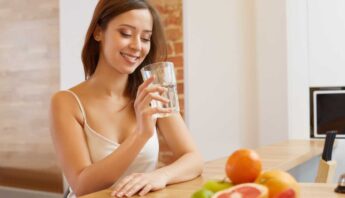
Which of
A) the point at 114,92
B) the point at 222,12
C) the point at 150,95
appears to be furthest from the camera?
the point at 222,12

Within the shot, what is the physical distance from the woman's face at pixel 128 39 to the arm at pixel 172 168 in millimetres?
281

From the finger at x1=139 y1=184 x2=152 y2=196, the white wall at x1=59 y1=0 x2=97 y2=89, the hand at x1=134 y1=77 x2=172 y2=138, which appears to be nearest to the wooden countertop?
the finger at x1=139 y1=184 x2=152 y2=196

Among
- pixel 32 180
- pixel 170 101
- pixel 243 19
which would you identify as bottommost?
pixel 32 180

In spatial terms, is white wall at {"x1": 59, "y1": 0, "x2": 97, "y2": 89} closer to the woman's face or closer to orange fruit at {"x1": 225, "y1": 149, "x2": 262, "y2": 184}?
the woman's face

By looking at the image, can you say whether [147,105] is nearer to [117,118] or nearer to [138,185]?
[138,185]

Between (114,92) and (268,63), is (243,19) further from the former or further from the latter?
(114,92)

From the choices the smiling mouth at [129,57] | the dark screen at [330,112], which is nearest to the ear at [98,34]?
the smiling mouth at [129,57]

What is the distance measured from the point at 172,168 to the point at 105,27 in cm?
52

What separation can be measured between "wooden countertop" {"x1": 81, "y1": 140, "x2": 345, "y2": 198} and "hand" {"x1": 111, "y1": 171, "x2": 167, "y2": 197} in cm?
2

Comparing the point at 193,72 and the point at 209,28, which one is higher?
the point at 209,28

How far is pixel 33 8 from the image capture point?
2.88 m

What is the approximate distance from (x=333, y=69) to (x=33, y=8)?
1857 mm

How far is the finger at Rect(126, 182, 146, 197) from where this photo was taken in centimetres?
122

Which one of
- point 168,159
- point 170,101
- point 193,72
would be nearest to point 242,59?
point 193,72
